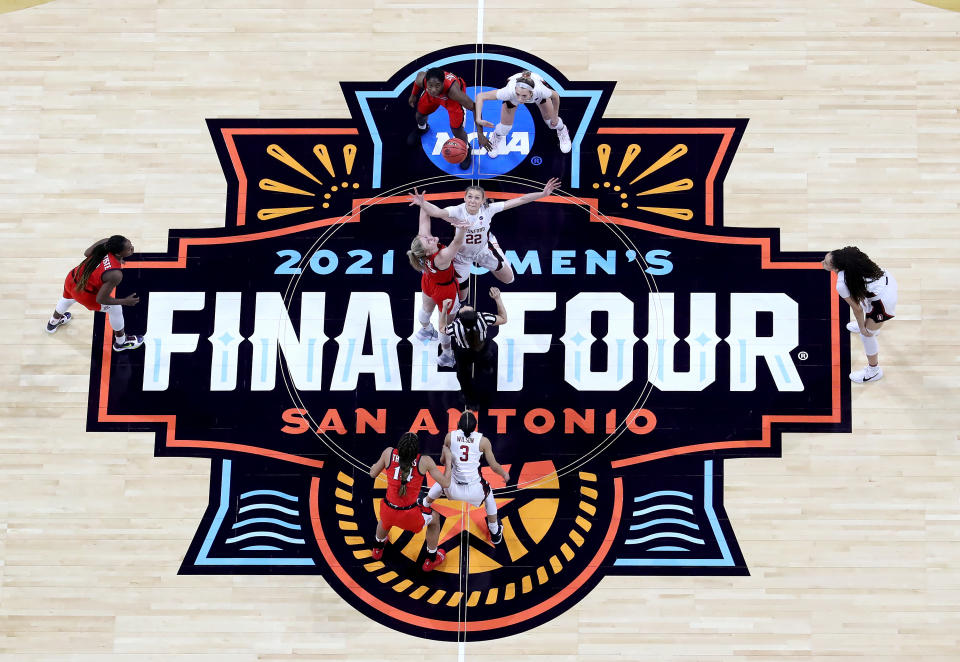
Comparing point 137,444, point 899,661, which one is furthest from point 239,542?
point 899,661

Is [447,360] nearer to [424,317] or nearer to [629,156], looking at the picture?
[424,317]

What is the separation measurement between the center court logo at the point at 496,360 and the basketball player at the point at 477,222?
60 cm

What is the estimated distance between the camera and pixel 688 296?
40.4 feet

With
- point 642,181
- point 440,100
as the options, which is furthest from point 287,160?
point 642,181

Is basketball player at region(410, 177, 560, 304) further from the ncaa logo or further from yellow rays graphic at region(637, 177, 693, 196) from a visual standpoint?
yellow rays graphic at region(637, 177, 693, 196)

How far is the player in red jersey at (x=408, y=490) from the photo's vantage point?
10.8 m

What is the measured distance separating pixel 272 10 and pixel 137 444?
5774mm

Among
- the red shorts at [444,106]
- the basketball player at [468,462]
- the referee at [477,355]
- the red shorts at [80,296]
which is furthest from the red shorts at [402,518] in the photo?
the red shorts at [444,106]

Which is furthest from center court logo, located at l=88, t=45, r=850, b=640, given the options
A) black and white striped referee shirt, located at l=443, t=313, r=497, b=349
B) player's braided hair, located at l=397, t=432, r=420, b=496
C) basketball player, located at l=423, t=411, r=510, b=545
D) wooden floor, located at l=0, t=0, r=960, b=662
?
player's braided hair, located at l=397, t=432, r=420, b=496

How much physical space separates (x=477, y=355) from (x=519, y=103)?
122 inches

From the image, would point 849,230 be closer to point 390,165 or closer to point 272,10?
point 390,165

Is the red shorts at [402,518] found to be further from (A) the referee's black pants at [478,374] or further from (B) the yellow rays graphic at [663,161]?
(B) the yellow rays graphic at [663,161]

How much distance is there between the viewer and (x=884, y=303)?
11.1 m

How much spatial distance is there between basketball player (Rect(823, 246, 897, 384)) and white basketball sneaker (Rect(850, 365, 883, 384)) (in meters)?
0.48
